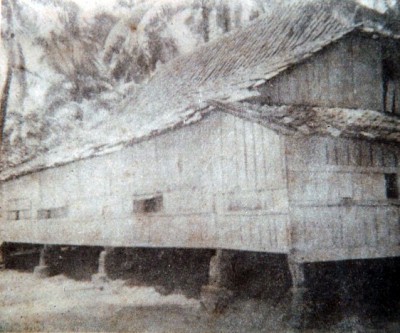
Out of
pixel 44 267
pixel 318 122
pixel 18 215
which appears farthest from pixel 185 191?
pixel 18 215

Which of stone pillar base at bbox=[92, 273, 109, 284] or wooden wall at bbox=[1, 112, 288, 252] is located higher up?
wooden wall at bbox=[1, 112, 288, 252]

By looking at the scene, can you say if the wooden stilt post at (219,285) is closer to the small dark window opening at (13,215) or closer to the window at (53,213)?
the window at (53,213)

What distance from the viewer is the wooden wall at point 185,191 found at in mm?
Result: 6868

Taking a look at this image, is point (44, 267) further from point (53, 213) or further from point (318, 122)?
point (318, 122)

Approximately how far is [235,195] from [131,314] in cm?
344

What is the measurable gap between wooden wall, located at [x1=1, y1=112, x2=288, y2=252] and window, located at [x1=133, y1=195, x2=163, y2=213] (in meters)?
0.15

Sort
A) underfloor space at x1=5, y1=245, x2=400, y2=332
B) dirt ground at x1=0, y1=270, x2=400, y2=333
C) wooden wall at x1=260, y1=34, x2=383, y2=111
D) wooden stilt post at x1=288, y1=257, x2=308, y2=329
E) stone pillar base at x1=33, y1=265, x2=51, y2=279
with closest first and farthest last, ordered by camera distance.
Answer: wooden stilt post at x1=288, y1=257, x2=308, y2=329
dirt ground at x1=0, y1=270, x2=400, y2=333
underfloor space at x1=5, y1=245, x2=400, y2=332
wooden wall at x1=260, y1=34, x2=383, y2=111
stone pillar base at x1=33, y1=265, x2=51, y2=279

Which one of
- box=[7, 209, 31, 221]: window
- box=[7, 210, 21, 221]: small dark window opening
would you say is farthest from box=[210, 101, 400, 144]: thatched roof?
box=[7, 210, 21, 221]: small dark window opening

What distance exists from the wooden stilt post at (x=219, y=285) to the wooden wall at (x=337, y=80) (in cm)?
386

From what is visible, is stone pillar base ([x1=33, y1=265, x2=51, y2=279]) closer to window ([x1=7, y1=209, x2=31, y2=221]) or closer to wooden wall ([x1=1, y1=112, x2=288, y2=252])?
wooden wall ([x1=1, y1=112, x2=288, y2=252])

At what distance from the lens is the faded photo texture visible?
666 centimetres

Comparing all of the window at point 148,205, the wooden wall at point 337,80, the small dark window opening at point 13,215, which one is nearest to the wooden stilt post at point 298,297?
the window at point 148,205

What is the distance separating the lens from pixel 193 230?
27.5ft

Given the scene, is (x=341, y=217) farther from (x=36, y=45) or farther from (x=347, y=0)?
(x=36, y=45)
